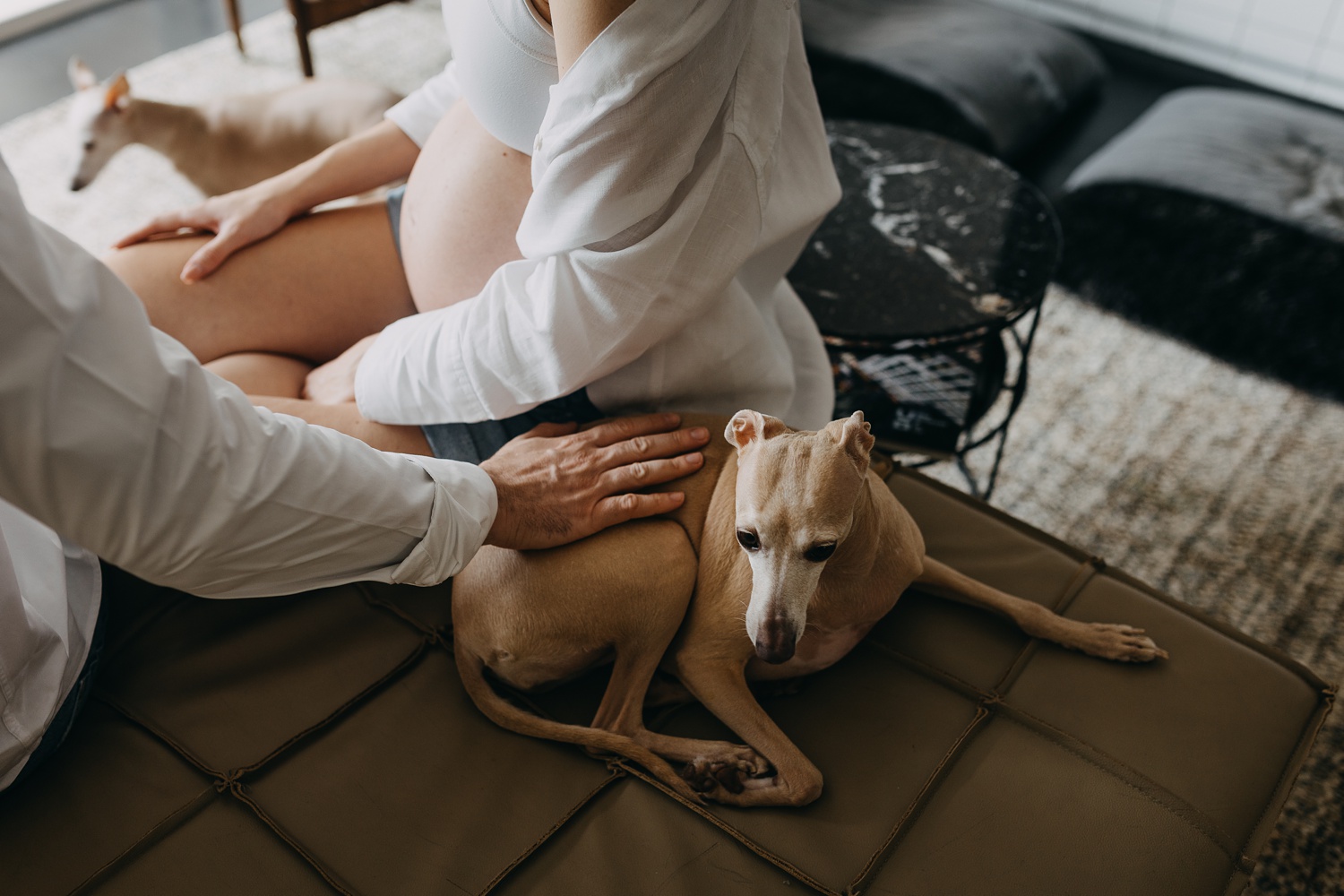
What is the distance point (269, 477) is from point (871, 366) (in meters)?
1.24

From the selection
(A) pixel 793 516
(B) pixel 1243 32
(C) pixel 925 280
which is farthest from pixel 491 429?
(B) pixel 1243 32

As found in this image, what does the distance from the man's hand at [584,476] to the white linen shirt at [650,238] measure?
2.1 inches

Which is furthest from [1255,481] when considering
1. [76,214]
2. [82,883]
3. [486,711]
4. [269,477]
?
[76,214]

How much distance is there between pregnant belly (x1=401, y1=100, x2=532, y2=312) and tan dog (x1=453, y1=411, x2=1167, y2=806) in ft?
1.11

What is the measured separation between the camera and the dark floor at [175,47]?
258 cm

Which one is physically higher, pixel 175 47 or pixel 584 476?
pixel 584 476

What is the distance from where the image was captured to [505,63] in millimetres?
945

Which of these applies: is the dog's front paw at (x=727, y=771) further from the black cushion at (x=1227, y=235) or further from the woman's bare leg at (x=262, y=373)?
the black cushion at (x=1227, y=235)

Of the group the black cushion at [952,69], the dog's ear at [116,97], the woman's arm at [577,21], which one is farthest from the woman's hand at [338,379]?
the black cushion at [952,69]

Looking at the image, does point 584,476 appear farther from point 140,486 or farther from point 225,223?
point 225,223

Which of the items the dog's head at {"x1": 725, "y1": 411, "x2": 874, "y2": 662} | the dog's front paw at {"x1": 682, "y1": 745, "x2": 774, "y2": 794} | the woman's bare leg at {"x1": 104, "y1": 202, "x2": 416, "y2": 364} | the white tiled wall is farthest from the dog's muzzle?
the white tiled wall

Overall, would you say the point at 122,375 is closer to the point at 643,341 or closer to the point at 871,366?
the point at 643,341

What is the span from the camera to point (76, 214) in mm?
2514

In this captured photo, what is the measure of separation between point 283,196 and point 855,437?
2.69 feet
